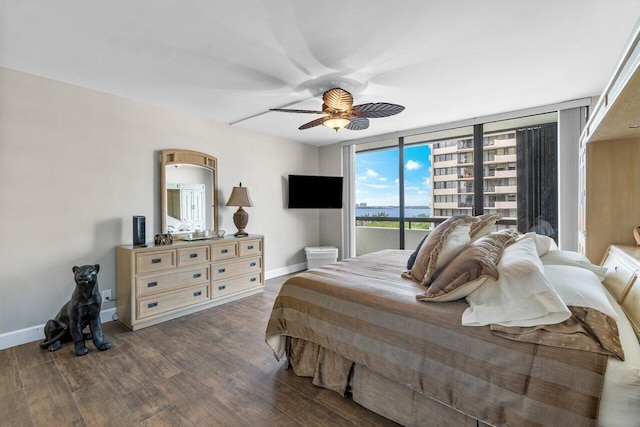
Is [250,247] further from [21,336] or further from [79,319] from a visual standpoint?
[21,336]

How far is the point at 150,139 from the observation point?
3.36 meters

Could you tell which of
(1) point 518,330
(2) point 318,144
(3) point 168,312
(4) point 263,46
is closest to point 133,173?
(3) point 168,312

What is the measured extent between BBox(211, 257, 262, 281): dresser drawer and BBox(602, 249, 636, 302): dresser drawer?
3.54m

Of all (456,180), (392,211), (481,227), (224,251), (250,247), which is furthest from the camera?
(392,211)

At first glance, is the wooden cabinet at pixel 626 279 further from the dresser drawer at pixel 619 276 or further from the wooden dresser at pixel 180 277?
the wooden dresser at pixel 180 277

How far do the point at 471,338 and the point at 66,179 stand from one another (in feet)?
12.0

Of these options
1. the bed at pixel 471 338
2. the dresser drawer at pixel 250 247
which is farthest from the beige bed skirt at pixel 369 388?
the dresser drawer at pixel 250 247

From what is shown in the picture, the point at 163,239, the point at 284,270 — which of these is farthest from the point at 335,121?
the point at 284,270

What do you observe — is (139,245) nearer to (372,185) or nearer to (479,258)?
(479,258)

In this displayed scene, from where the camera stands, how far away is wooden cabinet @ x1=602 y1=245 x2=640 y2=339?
1.43m

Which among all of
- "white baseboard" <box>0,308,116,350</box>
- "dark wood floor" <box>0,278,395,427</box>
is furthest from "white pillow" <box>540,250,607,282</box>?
"white baseboard" <box>0,308,116,350</box>

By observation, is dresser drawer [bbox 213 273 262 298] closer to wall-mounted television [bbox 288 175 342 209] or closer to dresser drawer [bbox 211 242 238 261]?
dresser drawer [bbox 211 242 238 261]

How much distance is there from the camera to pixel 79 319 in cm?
235

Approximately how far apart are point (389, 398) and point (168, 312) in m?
2.51
